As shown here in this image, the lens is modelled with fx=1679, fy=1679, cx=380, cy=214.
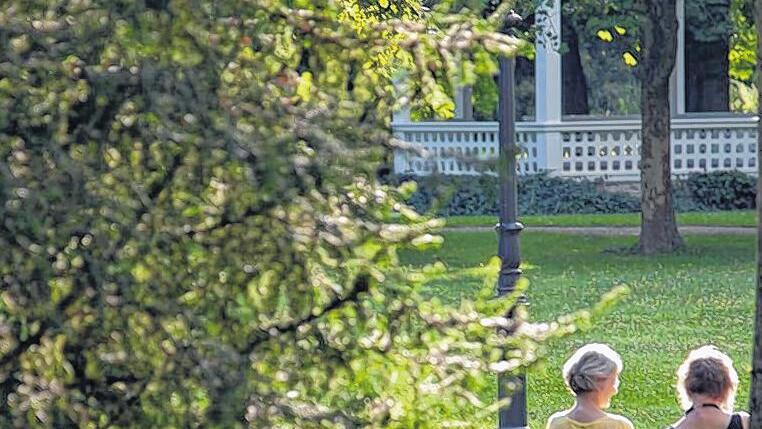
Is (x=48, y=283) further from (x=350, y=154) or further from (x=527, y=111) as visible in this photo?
(x=527, y=111)

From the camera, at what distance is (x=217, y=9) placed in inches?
131

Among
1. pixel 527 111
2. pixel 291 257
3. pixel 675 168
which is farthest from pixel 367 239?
pixel 527 111

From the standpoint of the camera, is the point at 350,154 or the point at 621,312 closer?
the point at 350,154

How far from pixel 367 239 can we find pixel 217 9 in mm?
558

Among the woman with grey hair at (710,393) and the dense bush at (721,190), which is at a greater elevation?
the woman with grey hair at (710,393)

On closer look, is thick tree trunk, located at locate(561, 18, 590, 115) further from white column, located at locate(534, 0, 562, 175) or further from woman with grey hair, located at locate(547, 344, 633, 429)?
woman with grey hair, located at locate(547, 344, 633, 429)

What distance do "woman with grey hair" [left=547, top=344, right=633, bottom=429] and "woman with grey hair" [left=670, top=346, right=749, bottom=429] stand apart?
27cm

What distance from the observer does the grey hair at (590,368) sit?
20.4 ft

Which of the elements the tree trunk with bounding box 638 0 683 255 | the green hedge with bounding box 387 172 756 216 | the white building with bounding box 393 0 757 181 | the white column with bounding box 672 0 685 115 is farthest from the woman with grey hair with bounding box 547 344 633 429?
the white column with bounding box 672 0 685 115

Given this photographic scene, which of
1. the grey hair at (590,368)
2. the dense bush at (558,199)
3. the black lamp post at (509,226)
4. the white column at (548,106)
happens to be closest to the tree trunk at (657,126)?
the dense bush at (558,199)

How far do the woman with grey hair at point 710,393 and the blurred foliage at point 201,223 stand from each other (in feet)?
8.93

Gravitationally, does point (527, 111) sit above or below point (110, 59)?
below

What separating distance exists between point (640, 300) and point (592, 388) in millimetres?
10715

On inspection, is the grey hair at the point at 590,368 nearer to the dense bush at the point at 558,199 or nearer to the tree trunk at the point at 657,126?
the tree trunk at the point at 657,126
